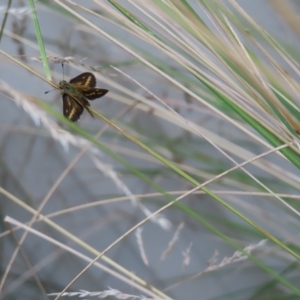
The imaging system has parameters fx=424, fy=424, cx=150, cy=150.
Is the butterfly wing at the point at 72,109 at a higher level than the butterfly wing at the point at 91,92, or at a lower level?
lower

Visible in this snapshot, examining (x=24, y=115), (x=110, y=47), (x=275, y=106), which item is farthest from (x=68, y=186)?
(x=275, y=106)

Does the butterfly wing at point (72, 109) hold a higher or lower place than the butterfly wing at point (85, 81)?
lower

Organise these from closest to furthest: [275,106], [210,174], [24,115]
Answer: [275,106]
[210,174]
[24,115]

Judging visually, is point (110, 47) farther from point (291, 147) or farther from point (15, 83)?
point (291, 147)

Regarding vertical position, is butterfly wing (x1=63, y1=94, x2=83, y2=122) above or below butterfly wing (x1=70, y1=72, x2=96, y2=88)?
below
